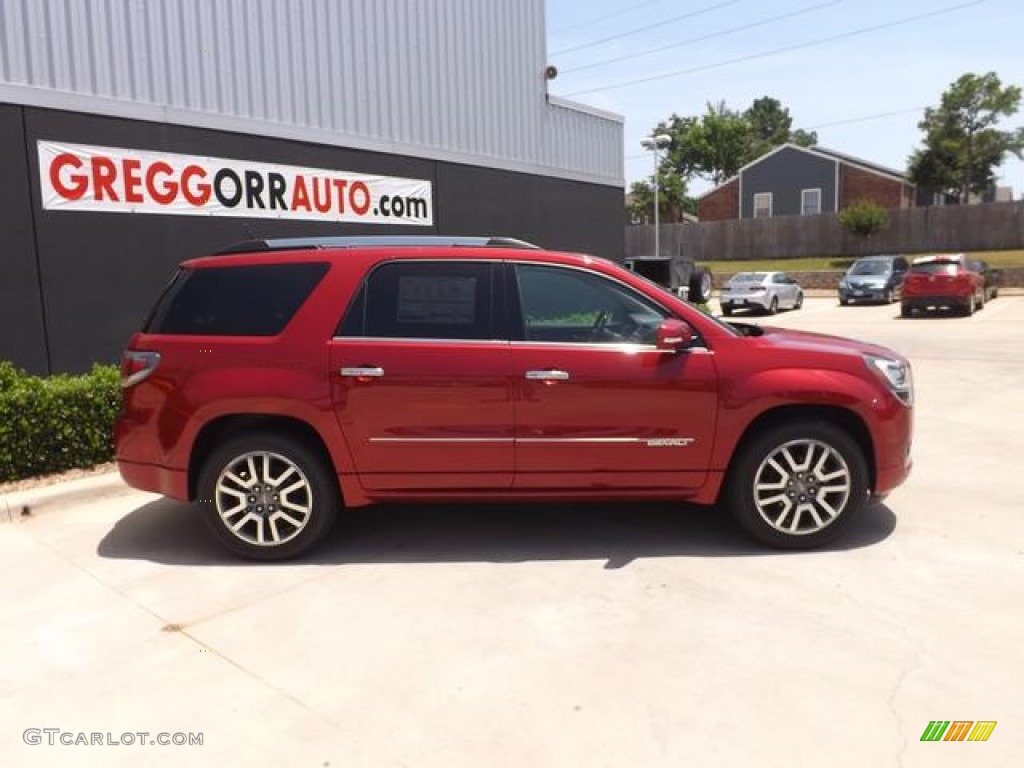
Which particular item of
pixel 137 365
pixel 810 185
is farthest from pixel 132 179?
pixel 810 185

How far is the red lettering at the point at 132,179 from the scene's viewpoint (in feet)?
27.1

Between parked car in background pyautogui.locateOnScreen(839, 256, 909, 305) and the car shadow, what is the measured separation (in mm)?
23008

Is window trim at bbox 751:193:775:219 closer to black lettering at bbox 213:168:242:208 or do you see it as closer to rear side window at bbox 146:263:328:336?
black lettering at bbox 213:168:242:208

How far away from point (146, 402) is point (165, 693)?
1963 mm

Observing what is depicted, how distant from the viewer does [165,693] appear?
11.0 ft

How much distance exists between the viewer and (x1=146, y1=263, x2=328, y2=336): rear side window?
187 inches

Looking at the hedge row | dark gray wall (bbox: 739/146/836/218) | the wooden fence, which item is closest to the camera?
the hedge row

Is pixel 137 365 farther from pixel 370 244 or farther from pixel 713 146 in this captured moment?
pixel 713 146

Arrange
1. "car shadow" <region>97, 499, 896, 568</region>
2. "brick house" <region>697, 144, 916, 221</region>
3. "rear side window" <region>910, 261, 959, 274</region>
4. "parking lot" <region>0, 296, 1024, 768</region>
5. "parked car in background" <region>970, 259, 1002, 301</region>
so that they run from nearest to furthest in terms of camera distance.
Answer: "parking lot" <region>0, 296, 1024, 768</region> < "car shadow" <region>97, 499, 896, 568</region> < "rear side window" <region>910, 261, 959, 274</region> < "parked car in background" <region>970, 259, 1002, 301</region> < "brick house" <region>697, 144, 916, 221</region>

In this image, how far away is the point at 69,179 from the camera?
7844 mm

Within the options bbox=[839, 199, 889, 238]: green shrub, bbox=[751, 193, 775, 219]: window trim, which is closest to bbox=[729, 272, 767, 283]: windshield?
bbox=[839, 199, 889, 238]: green shrub

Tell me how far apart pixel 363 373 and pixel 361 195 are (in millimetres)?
6604

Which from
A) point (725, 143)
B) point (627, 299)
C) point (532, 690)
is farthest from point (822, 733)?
point (725, 143)

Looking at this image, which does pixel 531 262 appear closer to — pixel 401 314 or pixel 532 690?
pixel 401 314
